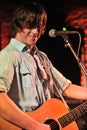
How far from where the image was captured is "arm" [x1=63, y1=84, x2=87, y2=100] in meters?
3.29

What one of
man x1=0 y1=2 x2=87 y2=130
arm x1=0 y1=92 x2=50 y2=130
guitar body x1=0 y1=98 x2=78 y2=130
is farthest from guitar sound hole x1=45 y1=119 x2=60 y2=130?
arm x1=0 y1=92 x2=50 y2=130

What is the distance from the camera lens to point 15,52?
2.87 m

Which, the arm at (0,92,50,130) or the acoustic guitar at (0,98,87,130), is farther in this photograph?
the acoustic guitar at (0,98,87,130)

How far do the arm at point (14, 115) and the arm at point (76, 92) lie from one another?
0.74 meters

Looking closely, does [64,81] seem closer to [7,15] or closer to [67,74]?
[67,74]

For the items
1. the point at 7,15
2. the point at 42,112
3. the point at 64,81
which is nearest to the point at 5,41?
the point at 7,15

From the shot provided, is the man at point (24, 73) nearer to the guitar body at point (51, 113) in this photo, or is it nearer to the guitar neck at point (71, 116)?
the guitar body at point (51, 113)

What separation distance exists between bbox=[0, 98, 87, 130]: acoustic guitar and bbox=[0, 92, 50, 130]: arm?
0.61 feet

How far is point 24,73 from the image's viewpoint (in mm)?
2848

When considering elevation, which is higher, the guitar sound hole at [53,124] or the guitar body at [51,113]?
the guitar body at [51,113]

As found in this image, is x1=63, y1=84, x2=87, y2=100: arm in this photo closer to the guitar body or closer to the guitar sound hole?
the guitar body

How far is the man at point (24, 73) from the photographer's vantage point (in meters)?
2.65

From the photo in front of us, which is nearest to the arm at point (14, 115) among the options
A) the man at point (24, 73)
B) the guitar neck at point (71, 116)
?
the man at point (24, 73)

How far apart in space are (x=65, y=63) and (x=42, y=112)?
7.93 ft
